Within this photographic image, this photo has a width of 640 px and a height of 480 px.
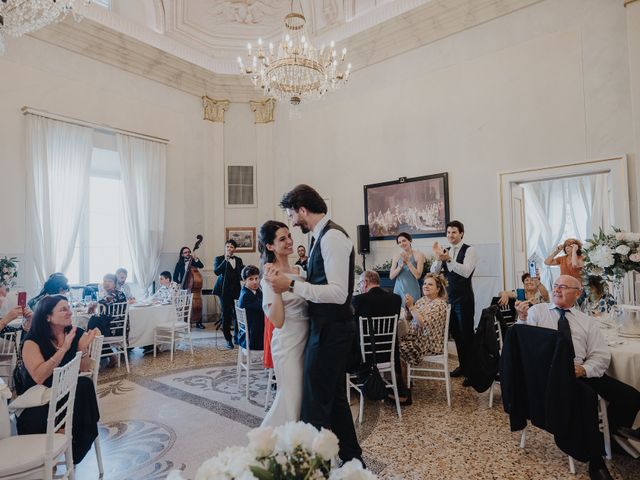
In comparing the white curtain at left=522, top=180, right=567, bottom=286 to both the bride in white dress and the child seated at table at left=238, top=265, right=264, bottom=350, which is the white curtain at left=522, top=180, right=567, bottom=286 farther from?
the bride in white dress

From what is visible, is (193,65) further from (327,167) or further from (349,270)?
(349,270)

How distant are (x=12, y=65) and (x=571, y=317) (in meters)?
8.36

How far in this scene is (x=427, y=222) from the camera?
739 centimetres

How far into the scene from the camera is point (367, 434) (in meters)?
3.38

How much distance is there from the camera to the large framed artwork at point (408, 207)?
7242 millimetres

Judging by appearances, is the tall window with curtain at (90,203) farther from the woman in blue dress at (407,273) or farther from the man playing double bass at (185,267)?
the woman in blue dress at (407,273)

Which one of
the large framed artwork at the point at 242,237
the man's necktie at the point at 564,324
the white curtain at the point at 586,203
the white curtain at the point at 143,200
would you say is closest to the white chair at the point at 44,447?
the man's necktie at the point at 564,324

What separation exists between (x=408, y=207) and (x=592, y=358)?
5064 mm

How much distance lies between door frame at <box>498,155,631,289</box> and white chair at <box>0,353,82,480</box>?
6.03 m

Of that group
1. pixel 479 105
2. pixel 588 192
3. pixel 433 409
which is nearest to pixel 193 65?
pixel 479 105

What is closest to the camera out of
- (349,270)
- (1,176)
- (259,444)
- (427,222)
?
(259,444)

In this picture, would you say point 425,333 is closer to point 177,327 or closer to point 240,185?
point 177,327

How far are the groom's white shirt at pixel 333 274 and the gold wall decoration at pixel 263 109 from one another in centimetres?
811

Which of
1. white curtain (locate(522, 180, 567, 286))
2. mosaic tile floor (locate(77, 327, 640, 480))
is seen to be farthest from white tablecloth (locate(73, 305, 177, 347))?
white curtain (locate(522, 180, 567, 286))
